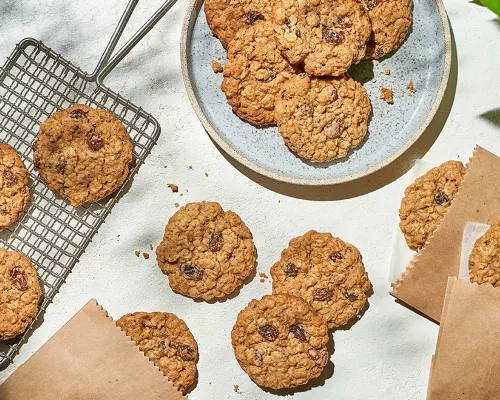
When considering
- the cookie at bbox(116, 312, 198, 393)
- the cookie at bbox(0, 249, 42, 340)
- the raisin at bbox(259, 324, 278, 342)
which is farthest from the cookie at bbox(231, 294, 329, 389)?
the cookie at bbox(0, 249, 42, 340)

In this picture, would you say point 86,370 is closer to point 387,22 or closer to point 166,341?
point 166,341

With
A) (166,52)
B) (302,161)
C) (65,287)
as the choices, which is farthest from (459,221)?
(65,287)

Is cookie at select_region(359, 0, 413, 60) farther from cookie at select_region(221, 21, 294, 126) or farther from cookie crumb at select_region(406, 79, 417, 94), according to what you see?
cookie at select_region(221, 21, 294, 126)

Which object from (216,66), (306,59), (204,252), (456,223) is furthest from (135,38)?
(456,223)

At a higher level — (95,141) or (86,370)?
(95,141)

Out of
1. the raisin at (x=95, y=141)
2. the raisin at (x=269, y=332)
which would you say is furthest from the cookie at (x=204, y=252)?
the raisin at (x=95, y=141)

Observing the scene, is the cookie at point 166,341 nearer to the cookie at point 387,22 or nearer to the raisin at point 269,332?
the raisin at point 269,332
